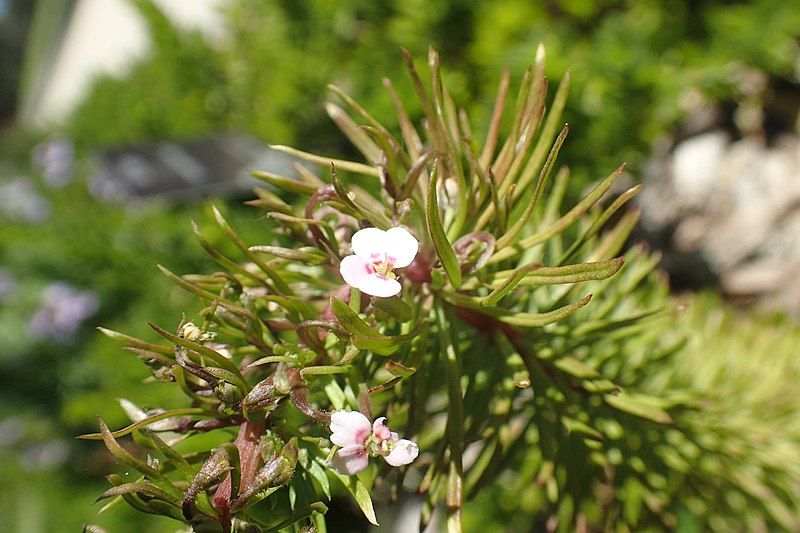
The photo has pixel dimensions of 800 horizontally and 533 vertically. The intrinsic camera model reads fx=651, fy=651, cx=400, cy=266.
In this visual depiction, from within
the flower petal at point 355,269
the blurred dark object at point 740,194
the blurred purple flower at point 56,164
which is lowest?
the blurred purple flower at point 56,164

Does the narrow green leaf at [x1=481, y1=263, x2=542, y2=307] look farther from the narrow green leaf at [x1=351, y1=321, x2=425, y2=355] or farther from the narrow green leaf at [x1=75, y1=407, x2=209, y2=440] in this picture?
the narrow green leaf at [x1=75, y1=407, x2=209, y2=440]


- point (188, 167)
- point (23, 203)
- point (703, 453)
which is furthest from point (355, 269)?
point (23, 203)

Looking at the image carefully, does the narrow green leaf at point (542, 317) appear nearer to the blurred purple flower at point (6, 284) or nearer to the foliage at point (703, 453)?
the foliage at point (703, 453)

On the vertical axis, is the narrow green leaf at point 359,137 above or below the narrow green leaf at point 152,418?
above

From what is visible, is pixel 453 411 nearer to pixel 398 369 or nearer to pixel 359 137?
pixel 398 369

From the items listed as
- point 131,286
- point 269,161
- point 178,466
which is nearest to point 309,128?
point 269,161

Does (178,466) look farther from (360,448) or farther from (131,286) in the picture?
(131,286)

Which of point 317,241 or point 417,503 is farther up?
point 317,241

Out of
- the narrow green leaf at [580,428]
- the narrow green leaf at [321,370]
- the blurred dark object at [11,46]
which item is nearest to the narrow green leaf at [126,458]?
the narrow green leaf at [321,370]

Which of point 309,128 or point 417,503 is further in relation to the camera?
point 309,128
